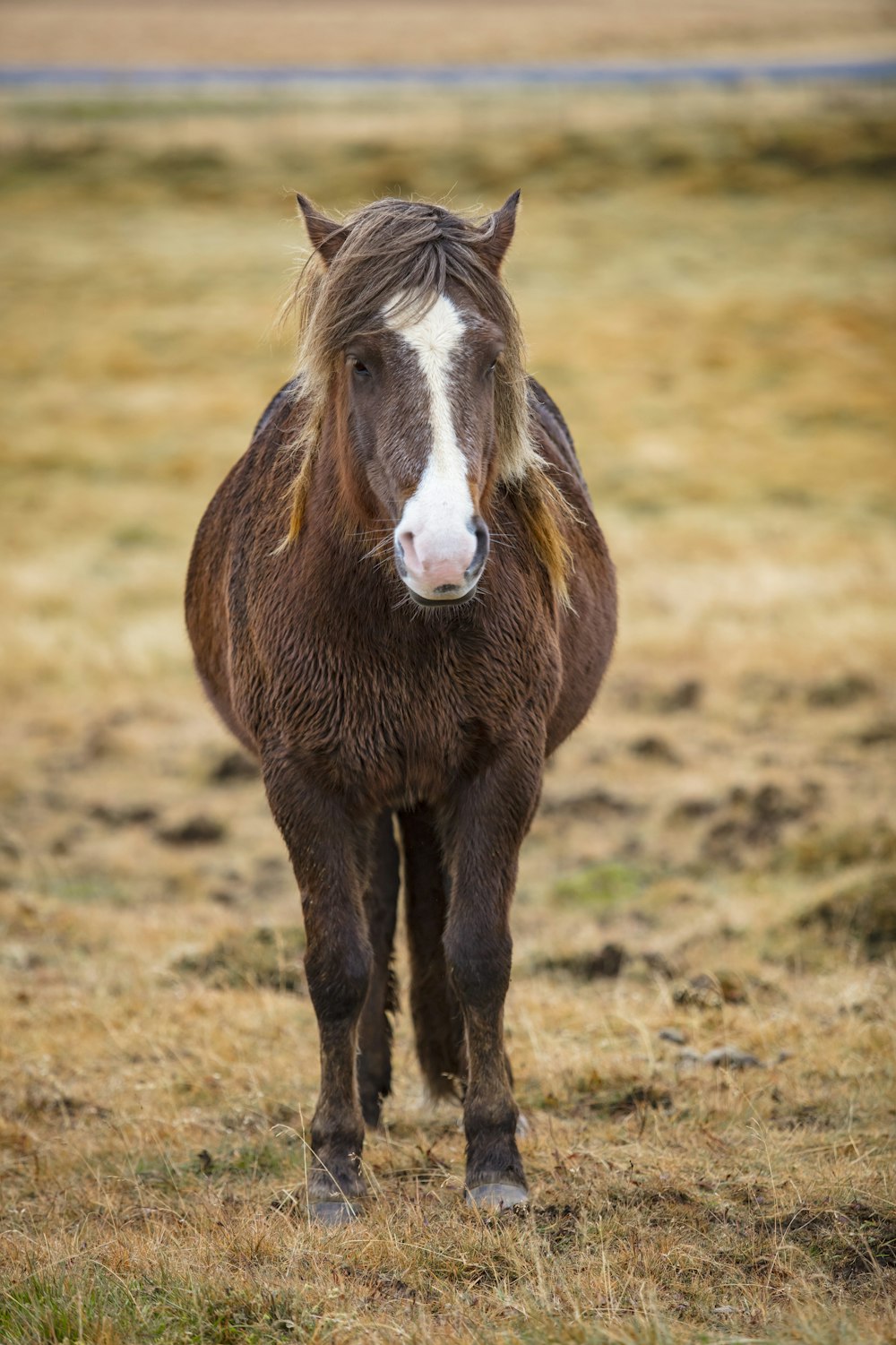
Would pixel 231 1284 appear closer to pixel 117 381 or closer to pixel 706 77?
pixel 117 381

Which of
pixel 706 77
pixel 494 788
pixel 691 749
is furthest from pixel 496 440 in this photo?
pixel 706 77

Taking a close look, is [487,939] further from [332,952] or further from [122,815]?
[122,815]

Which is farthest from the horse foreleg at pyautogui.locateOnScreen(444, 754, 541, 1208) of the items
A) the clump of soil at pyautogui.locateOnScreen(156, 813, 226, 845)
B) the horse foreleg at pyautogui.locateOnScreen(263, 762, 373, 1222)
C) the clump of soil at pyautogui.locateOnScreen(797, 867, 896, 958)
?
the clump of soil at pyautogui.locateOnScreen(156, 813, 226, 845)

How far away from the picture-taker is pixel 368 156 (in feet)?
161

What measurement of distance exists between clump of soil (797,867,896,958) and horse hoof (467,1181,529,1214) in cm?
332

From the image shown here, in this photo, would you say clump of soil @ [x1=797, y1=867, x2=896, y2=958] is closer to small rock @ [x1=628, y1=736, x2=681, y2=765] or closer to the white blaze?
small rock @ [x1=628, y1=736, x2=681, y2=765]

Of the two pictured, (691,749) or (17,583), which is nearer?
(691,749)

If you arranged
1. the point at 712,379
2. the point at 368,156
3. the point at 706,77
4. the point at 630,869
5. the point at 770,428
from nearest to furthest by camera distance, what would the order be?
1. the point at 630,869
2. the point at 770,428
3. the point at 712,379
4. the point at 368,156
5. the point at 706,77

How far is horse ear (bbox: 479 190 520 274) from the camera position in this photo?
4004 millimetres

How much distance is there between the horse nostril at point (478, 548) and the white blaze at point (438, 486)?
22 millimetres

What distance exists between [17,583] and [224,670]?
14161 mm

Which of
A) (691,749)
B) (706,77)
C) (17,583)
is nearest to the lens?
(691,749)

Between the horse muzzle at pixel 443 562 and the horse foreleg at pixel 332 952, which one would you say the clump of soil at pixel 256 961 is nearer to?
the horse foreleg at pixel 332 952

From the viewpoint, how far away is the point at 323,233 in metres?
4.09
